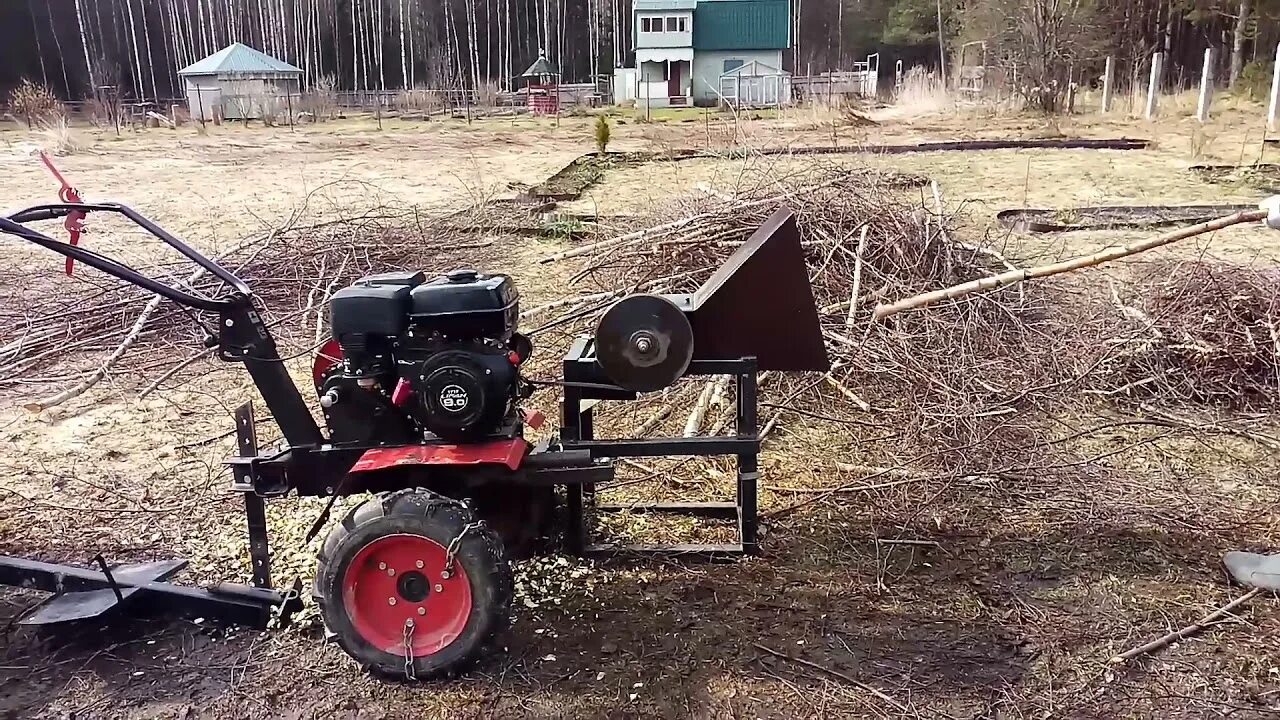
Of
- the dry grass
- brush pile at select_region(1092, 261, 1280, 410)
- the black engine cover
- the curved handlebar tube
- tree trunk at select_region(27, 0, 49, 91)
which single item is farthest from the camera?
tree trunk at select_region(27, 0, 49, 91)

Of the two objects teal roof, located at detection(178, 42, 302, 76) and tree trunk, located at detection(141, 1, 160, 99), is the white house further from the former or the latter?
tree trunk, located at detection(141, 1, 160, 99)

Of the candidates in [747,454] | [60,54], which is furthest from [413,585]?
[60,54]

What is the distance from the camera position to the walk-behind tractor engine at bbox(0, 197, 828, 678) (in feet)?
9.20

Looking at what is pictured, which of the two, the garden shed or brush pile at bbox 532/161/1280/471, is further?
the garden shed

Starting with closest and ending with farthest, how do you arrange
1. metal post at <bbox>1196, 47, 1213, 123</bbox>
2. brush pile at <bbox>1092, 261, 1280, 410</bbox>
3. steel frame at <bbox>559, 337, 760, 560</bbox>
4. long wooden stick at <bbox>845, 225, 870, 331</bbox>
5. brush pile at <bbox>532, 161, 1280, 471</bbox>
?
steel frame at <bbox>559, 337, 760, 560</bbox>, brush pile at <bbox>532, 161, 1280, 471</bbox>, brush pile at <bbox>1092, 261, 1280, 410</bbox>, long wooden stick at <bbox>845, 225, 870, 331</bbox>, metal post at <bbox>1196, 47, 1213, 123</bbox>

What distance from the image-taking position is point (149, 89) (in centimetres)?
4006

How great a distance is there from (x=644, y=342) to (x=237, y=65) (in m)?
35.2

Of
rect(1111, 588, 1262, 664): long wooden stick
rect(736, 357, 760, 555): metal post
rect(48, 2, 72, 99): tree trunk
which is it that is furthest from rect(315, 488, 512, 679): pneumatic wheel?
rect(48, 2, 72, 99): tree trunk

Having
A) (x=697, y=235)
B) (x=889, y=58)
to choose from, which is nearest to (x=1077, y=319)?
(x=697, y=235)

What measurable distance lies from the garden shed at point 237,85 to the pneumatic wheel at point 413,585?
101 ft

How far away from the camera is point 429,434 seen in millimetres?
3084

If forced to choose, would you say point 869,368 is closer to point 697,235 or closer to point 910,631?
point 697,235

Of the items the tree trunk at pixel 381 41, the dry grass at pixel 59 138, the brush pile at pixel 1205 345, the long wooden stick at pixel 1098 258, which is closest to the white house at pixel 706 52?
the tree trunk at pixel 381 41

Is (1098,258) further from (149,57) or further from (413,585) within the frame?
(149,57)
